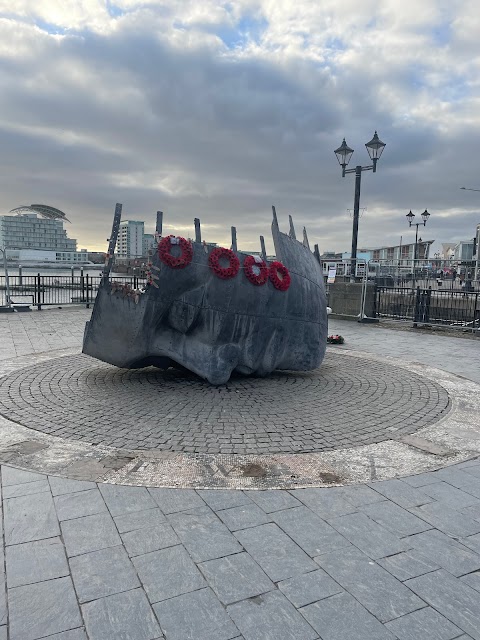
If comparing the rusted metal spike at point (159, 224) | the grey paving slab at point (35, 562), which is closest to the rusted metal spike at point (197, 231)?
the rusted metal spike at point (159, 224)

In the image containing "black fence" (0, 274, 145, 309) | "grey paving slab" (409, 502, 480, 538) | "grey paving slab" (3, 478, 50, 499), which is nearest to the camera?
"grey paving slab" (409, 502, 480, 538)

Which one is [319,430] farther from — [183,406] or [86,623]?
[86,623]

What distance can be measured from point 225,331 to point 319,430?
2491 millimetres

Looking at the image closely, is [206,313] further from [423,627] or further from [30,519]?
[423,627]

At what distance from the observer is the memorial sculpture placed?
7.12 metres

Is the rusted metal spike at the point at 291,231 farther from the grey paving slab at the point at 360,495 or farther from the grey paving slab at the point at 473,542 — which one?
the grey paving slab at the point at 473,542

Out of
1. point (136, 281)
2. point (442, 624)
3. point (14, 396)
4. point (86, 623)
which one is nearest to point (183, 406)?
point (136, 281)

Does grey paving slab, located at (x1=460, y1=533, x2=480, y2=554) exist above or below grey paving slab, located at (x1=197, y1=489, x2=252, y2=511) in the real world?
below

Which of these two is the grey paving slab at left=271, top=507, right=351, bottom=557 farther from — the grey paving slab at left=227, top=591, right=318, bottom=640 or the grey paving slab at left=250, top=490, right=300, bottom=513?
the grey paving slab at left=227, top=591, right=318, bottom=640

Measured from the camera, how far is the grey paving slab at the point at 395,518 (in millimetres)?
3672

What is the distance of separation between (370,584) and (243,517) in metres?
1.16

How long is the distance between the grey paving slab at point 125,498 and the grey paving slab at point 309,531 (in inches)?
46.1

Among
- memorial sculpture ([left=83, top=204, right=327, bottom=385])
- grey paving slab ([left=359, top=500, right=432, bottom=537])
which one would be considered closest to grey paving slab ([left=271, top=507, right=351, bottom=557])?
grey paving slab ([left=359, top=500, right=432, bottom=537])

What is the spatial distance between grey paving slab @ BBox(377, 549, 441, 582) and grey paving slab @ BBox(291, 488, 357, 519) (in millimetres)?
640
